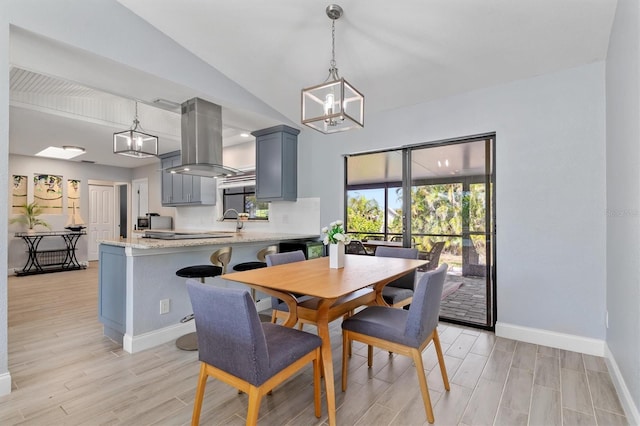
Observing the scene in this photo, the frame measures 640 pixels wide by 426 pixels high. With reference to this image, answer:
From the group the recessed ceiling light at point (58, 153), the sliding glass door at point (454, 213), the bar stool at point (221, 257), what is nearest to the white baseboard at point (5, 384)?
the bar stool at point (221, 257)

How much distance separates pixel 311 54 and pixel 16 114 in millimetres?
3945

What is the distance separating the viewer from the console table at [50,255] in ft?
20.5

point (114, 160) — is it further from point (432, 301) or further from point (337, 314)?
point (432, 301)

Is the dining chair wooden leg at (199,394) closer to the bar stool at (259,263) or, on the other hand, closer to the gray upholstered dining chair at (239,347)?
the gray upholstered dining chair at (239,347)

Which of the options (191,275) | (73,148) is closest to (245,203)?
(191,275)

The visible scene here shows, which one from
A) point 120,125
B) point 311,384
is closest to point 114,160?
point 120,125

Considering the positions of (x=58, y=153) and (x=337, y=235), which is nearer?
(x=337, y=235)

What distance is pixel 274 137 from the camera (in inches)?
176

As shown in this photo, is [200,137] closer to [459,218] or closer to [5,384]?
[5,384]

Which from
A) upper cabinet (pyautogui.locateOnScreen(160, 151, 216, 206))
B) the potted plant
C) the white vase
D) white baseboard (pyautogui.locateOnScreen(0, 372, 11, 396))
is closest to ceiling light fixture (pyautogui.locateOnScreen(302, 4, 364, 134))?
the white vase

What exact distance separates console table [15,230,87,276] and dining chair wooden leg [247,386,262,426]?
7.21 metres

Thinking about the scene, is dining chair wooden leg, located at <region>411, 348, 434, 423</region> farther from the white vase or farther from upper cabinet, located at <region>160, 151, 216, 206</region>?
upper cabinet, located at <region>160, 151, 216, 206</region>

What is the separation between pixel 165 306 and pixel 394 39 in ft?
10.5

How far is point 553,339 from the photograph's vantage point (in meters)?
2.73
